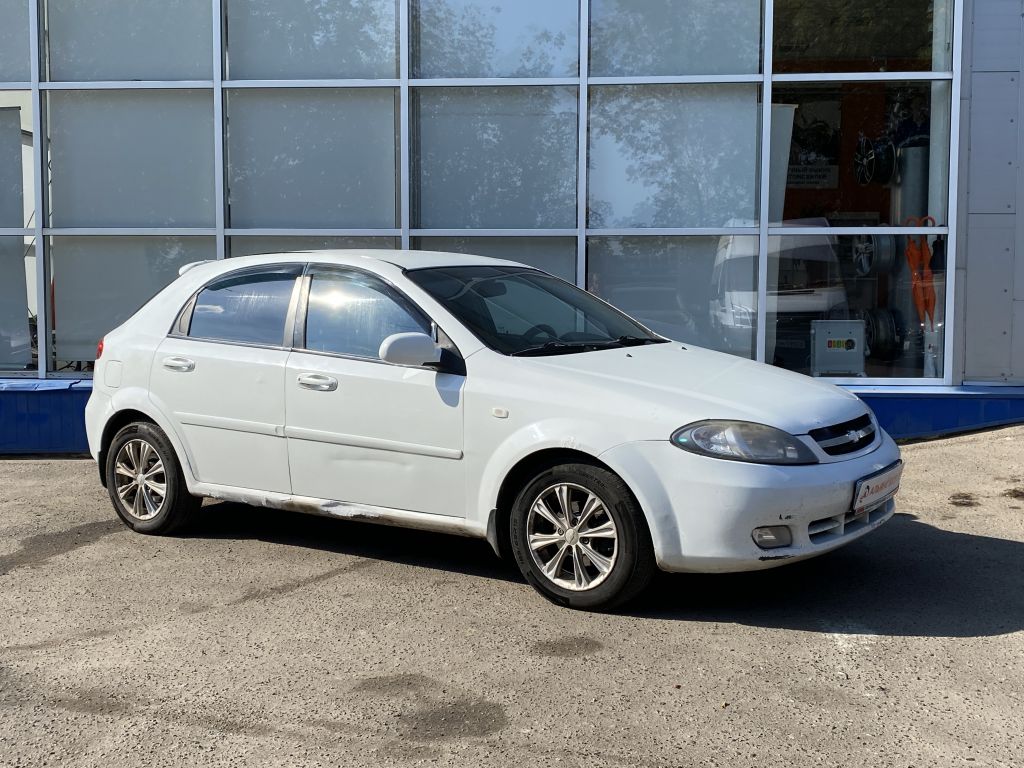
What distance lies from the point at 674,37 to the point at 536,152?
1470mm

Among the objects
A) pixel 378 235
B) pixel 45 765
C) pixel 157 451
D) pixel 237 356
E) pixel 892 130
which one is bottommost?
pixel 45 765

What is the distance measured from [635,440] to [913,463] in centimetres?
423

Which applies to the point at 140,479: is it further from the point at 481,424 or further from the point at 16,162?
the point at 16,162

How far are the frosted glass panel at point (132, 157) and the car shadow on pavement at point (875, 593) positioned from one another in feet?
20.0

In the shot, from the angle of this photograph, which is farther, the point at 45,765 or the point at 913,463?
the point at 913,463

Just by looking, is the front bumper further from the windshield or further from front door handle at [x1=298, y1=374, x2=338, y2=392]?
front door handle at [x1=298, y1=374, x2=338, y2=392]

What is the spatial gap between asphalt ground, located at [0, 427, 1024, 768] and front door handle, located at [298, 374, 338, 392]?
900mm

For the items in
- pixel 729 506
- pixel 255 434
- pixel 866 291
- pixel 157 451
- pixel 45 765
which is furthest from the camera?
pixel 866 291

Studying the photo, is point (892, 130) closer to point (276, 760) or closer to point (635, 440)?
point (635, 440)

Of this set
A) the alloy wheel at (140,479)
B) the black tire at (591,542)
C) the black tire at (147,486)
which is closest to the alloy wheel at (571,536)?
the black tire at (591,542)

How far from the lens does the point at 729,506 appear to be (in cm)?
448

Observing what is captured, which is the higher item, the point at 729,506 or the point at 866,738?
the point at 729,506

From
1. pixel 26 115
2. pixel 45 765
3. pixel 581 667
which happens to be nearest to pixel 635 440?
pixel 581 667

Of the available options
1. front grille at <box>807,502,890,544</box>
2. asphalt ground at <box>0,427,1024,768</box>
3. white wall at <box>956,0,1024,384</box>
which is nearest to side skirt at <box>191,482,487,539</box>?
asphalt ground at <box>0,427,1024,768</box>
